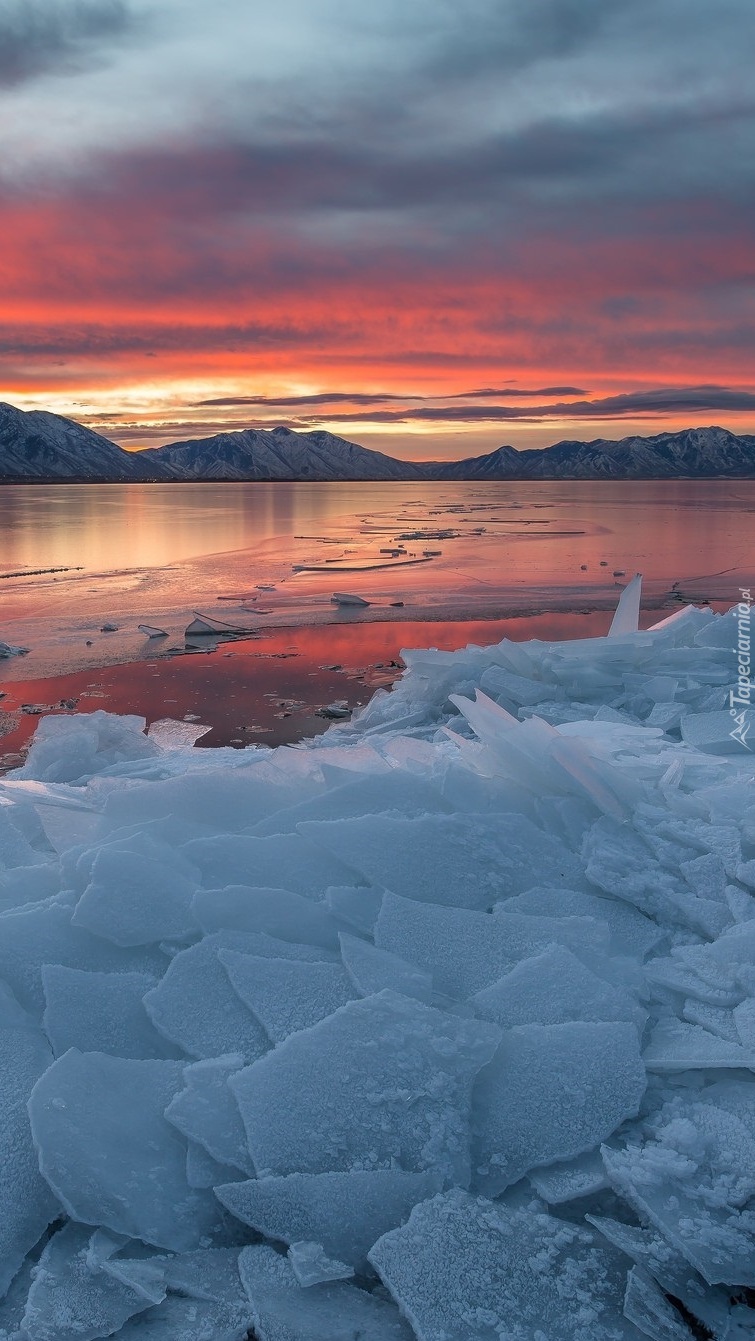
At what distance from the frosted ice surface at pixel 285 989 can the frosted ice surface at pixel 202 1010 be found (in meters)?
0.04

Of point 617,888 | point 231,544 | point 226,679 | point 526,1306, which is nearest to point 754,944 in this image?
point 617,888

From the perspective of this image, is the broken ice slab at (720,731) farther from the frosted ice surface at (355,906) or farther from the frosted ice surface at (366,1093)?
the frosted ice surface at (366,1093)

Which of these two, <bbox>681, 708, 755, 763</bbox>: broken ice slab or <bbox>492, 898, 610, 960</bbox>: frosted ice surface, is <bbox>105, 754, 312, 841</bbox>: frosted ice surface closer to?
<bbox>492, 898, 610, 960</bbox>: frosted ice surface

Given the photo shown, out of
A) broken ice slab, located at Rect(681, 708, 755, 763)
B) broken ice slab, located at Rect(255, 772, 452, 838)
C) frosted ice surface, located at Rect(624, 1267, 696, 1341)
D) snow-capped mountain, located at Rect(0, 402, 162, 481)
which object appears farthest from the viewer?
snow-capped mountain, located at Rect(0, 402, 162, 481)

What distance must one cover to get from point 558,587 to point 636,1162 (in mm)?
11213

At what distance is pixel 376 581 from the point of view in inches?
531

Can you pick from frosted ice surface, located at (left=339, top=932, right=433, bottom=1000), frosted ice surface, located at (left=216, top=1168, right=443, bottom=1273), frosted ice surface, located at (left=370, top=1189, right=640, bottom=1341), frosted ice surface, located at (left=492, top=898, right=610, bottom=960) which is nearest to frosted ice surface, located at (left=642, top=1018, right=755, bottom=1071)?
frosted ice surface, located at (left=492, top=898, right=610, bottom=960)

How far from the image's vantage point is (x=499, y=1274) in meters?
1.84

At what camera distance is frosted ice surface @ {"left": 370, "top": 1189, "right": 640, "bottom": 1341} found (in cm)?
175

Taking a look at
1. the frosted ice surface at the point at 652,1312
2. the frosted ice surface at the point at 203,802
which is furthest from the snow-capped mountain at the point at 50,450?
the frosted ice surface at the point at 652,1312

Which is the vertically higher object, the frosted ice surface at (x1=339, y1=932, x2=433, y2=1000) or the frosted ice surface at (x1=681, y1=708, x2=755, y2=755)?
the frosted ice surface at (x1=681, y1=708, x2=755, y2=755)

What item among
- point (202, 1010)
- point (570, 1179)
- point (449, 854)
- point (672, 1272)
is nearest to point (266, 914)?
A: point (202, 1010)

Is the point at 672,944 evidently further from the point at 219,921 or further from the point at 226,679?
the point at 226,679

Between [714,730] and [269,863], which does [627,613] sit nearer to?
[714,730]
